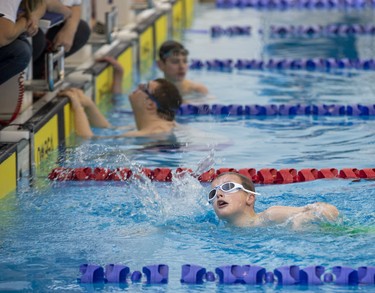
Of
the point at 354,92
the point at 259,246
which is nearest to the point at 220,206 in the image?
the point at 259,246

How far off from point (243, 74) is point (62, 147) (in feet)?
10.2

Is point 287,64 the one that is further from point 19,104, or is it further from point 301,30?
point 19,104

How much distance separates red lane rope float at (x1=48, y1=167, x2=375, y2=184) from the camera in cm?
593

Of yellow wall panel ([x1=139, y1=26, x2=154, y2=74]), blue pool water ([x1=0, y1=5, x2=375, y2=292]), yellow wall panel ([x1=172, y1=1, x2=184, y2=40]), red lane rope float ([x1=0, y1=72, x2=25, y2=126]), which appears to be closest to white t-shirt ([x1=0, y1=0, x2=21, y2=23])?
red lane rope float ([x1=0, y1=72, x2=25, y2=126])

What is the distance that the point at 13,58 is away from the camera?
5965 millimetres

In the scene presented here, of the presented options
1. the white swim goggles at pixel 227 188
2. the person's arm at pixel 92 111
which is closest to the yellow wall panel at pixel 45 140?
the person's arm at pixel 92 111

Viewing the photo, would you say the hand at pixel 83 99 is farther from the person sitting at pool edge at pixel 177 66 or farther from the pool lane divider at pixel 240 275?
the pool lane divider at pixel 240 275

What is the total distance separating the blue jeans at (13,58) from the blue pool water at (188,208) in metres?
0.58

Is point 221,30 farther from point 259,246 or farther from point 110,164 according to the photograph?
point 259,246

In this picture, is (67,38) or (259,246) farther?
(67,38)

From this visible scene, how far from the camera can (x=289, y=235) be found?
489 cm

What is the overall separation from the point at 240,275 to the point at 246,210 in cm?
70

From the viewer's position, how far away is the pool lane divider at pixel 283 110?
775cm

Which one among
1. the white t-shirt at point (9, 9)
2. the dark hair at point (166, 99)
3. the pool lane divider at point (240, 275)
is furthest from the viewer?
→ the dark hair at point (166, 99)
